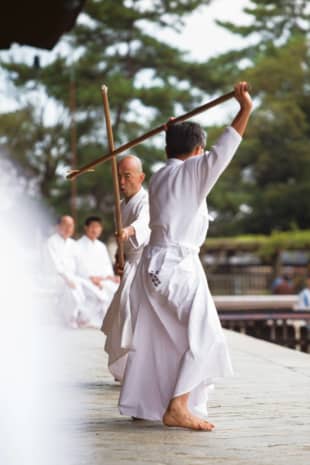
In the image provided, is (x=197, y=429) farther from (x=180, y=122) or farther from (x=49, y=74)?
(x=49, y=74)

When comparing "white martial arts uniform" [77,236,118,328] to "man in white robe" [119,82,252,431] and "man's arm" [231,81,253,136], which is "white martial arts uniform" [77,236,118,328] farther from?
"man's arm" [231,81,253,136]

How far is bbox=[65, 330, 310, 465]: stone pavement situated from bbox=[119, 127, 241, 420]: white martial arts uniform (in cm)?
16

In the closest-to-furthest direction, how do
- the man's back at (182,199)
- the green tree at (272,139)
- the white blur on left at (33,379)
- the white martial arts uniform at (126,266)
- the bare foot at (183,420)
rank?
the white blur on left at (33,379), the bare foot at (183,420), the man's back at (182,199), the white martial arts uniform at (126,266), the green tree at (272,139)

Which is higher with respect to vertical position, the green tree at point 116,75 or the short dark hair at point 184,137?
the short dark hair at point 184,137

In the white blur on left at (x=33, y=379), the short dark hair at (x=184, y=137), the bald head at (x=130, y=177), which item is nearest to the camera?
the white blur on left at (x=33, y=379)

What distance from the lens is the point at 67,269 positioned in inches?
378

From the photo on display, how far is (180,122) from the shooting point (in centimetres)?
355

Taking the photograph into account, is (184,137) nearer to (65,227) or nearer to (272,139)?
(65,227)

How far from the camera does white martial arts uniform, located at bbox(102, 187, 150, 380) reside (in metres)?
4.38

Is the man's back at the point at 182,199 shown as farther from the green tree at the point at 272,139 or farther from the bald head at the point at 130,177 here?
the green tree at the point at 272,139

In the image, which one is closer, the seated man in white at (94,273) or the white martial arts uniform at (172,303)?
the white martial arts uniform at (172,303)

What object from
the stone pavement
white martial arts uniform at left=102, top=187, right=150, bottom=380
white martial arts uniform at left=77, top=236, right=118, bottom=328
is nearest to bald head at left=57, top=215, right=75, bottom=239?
white martial arts uniform at left=77, top=236, right=118, bottom=328

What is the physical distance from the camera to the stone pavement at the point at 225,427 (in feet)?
9.46

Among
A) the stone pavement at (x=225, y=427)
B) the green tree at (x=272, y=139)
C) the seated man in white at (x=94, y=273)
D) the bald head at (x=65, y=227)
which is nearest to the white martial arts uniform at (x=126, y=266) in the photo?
the stone pavement at (x=225, y=427)
